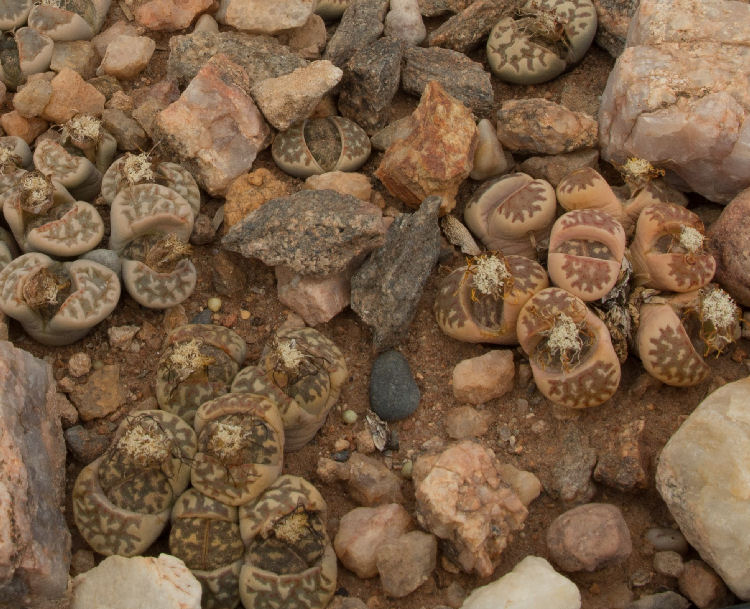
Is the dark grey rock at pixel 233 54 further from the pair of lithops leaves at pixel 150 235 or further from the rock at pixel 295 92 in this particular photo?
the pair of lithops leaves at pixel 150 235

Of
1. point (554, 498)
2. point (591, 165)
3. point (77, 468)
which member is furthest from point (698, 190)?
point (77, 468)

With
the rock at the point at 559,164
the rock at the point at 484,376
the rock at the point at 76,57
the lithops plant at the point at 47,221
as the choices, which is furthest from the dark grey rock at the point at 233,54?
the rock at the point at 484,376

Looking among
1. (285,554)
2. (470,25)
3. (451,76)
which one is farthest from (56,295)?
(470,25)

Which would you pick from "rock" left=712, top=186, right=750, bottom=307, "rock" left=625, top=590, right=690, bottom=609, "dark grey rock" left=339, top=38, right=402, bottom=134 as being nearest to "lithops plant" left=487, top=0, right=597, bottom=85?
"dark grey rock" left=339, top=38, right=402, bottom=134

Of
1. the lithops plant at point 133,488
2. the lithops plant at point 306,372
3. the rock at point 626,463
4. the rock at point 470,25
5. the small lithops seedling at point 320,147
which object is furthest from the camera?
the rock at point 470,25

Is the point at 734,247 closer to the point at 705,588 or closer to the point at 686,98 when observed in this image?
the point at 686,98

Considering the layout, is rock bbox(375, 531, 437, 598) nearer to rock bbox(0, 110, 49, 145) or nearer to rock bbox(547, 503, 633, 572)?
rock bbox(547, 503, 633, 572)

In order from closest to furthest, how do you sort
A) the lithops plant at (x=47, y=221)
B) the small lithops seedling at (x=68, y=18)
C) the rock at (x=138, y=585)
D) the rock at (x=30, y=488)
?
the rock at (x=30, y=488) < the rock at (x=138, y=585) < the lithops plant at (x=47, y=221) < the small lithops seedling at (x=68, y=18)

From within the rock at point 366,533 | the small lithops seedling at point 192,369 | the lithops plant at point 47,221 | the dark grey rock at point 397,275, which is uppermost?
the lithops plant at point 47,221

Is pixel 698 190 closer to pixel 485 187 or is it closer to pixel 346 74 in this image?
pixel 485 187
